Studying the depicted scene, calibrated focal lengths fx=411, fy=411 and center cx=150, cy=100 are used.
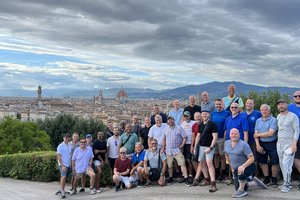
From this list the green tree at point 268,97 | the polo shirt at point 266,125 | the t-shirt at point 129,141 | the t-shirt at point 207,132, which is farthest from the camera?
the green tree at point 268,97

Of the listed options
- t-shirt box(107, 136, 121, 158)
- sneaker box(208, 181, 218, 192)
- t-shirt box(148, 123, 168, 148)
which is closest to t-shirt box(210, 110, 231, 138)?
sneaker box(208, 181, 218, 192)

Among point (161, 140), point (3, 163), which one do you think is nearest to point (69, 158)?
point (161, 140)

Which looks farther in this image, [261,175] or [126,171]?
[126,171]

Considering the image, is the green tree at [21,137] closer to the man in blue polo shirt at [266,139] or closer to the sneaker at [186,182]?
the sneaker at [186,182]

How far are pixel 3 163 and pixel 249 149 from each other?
13.0m

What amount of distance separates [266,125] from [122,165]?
4.06 metres

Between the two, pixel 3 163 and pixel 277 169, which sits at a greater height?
pixel 277 169

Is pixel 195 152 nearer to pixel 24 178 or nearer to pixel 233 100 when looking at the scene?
pixel 233 100

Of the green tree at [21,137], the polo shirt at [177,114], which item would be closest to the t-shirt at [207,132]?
the polo shirt at [177,114]

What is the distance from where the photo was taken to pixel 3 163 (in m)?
18.4

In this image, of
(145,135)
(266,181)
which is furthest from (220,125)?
(145,135)

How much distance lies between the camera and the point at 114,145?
37.9 ft

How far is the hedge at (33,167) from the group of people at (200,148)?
3.49m

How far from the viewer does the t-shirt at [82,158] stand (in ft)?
37.2
